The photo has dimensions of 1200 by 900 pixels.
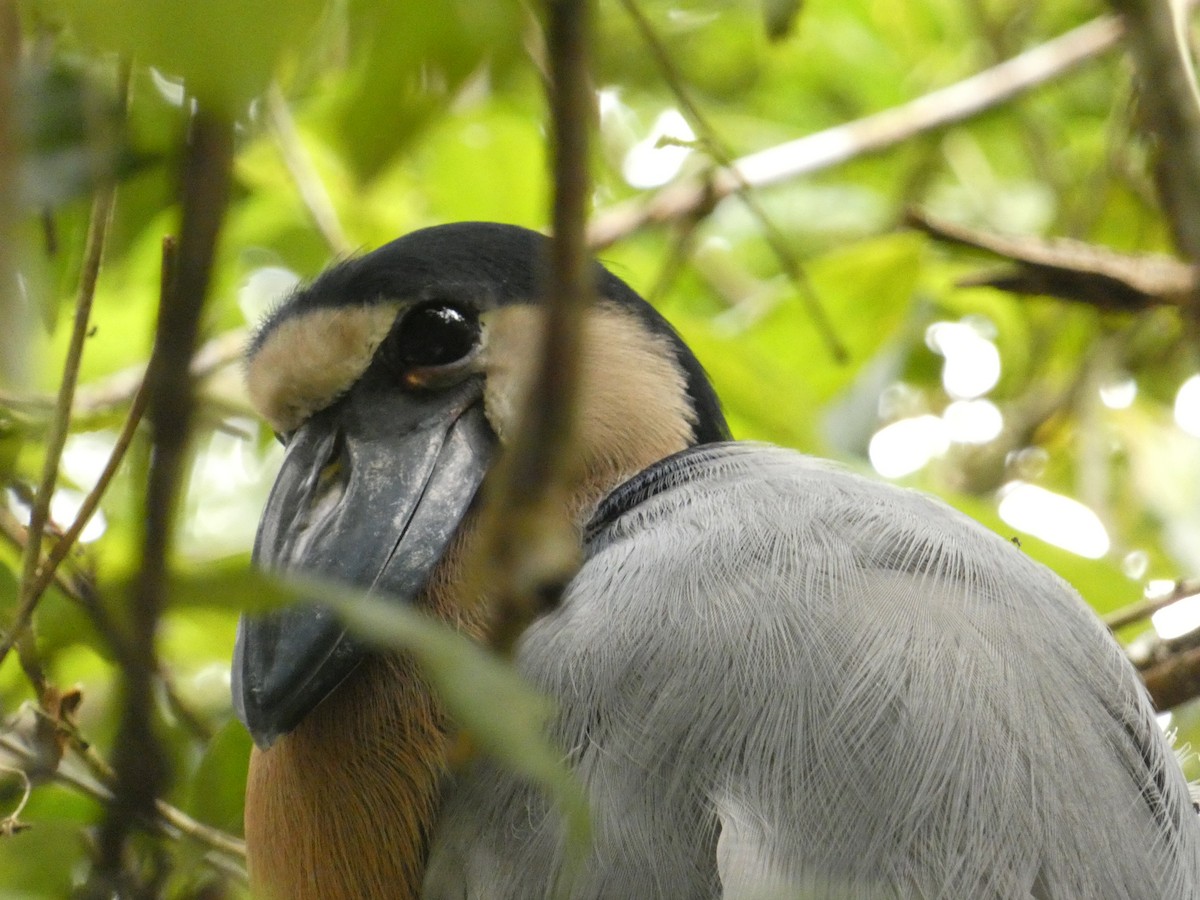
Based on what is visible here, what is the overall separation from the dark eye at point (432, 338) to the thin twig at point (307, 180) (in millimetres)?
386

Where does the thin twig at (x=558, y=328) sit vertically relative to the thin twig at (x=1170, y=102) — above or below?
below

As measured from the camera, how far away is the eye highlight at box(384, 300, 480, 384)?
2.09 meters

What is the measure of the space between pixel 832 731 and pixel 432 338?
35.1 inches

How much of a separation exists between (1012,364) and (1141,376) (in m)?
0.41

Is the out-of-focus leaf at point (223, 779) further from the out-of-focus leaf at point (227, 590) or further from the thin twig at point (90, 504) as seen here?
the out-of-focus leaf at point (227, 590)

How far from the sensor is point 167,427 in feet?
1.72

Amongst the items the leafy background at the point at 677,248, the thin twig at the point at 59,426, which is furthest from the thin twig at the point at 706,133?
the thin twig at the point at 59,426

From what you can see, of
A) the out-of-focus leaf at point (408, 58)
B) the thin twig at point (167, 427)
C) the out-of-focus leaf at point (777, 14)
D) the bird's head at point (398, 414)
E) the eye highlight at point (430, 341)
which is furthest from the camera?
the eye highlight at point (430, 341)

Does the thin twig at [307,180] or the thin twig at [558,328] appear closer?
the thin twig at [558,328]

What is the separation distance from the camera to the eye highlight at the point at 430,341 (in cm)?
209

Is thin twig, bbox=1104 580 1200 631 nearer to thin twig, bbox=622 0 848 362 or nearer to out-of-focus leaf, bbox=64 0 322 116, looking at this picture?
thin twig, bbox=622 0 848 362

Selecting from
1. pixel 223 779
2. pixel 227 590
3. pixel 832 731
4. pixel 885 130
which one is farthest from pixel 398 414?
pixel 885 130

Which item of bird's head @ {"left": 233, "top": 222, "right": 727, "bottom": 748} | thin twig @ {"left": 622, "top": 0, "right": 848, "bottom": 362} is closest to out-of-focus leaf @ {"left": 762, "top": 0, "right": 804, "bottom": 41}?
thin twig @ {"left": 622, "top": 0, "right": 848, "bottom": 362}

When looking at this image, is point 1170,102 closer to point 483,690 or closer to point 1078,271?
point 1078,271
